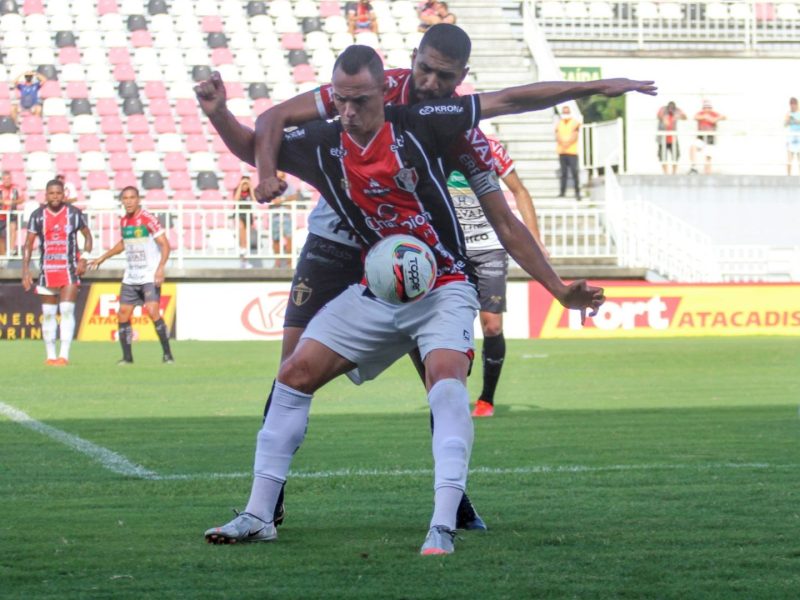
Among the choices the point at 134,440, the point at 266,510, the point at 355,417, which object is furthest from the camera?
the point at 355,417

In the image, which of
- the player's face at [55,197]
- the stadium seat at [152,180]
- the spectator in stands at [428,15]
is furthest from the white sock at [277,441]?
the spectator in stands at [428,15]

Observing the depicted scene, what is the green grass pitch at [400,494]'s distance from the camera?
5027 mm

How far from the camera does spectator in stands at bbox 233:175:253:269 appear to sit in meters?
26.9

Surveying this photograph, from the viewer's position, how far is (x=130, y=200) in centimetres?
1927

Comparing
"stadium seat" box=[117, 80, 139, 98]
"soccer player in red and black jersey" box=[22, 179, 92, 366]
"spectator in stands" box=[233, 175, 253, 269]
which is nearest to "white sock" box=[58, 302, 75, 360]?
"soccer player in red and black jersey" box=[22, 179, 92, 366]

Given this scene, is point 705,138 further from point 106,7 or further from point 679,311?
point 106,7

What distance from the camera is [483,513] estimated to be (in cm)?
668

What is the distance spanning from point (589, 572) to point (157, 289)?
14882 mm

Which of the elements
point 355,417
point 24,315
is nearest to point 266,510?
point 355,417

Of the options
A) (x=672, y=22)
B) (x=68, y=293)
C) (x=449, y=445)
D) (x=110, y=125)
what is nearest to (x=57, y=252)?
(x=68, y=293)

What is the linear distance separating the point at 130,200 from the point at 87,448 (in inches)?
391

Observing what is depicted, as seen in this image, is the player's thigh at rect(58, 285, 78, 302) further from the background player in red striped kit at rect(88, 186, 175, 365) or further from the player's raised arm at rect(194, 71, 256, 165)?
the player's raised arm at rect(194, 71, 256, 165)

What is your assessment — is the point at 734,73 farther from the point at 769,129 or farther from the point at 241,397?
the point at 241,397

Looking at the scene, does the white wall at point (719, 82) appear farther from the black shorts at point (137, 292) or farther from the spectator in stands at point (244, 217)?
the black shorts at point (137, 292)
